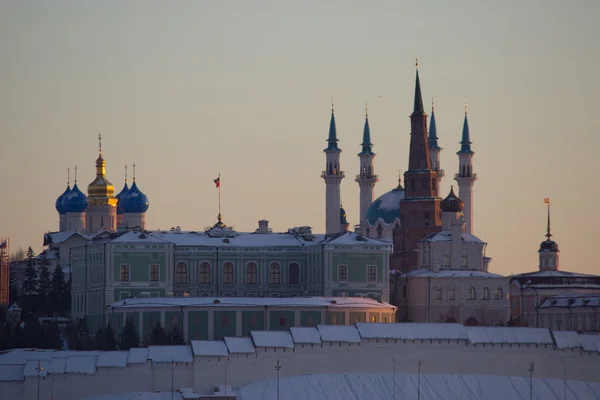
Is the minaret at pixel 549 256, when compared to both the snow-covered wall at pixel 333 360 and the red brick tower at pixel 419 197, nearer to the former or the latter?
the red brick tower at pixel 419 197

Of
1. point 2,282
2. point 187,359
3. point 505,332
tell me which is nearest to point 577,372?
point 505,332

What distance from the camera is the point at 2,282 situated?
166 metres

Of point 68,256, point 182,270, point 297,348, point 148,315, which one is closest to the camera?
point 297,348

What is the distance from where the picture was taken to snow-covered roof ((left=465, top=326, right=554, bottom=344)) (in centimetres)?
13600

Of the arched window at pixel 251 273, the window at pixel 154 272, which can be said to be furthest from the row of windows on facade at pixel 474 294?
the window at pixel 154 272

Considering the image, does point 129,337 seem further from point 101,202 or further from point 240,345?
point 101,202

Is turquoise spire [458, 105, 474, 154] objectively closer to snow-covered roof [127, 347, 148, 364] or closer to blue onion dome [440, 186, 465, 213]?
blue onion dome [440, 186, 465, 213]

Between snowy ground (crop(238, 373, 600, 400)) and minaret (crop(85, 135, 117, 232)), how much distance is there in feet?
165

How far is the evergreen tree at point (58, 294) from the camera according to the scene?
531 feet

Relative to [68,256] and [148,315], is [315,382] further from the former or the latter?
[68,256]

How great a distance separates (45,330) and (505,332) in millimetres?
32467

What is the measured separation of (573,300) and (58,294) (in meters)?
41.3

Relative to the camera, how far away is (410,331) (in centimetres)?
13588

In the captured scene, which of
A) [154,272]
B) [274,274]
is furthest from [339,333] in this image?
[274,274]
